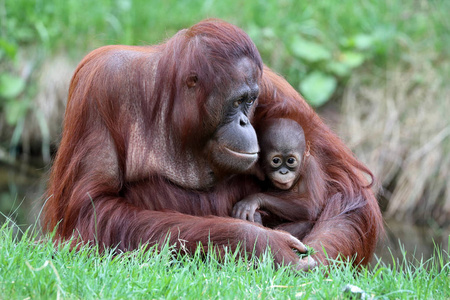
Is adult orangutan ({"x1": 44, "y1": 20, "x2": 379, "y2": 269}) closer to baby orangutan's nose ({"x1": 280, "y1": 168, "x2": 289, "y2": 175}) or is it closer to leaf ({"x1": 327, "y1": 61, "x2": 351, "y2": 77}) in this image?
baby orangutan's nose ({"x1": 280, "y1": 168, "x2": 289, "y2": 175})

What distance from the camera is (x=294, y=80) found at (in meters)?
8.23

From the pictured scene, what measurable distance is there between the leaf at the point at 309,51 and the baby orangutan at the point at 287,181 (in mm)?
3985

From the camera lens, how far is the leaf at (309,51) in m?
8.16

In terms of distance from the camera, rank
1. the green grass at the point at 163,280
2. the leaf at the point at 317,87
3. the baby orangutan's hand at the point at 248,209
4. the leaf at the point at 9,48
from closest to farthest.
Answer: the green grass at the point at 163,280 → the baby orangutan's hand at the point at 248,209 → the leaf at the point at 9,48 → the leaf at the point at 317,87

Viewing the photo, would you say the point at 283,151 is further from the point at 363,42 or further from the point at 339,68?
the point at 363,42

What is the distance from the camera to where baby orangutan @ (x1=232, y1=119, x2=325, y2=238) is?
421cm

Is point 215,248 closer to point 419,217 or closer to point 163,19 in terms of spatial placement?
point 419,217

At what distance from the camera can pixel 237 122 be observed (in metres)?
3.83

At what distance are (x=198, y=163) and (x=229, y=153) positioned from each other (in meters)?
0.29

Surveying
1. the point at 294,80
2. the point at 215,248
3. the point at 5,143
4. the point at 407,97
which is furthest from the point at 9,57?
the point at 215,248

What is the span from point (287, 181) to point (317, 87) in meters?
3.93

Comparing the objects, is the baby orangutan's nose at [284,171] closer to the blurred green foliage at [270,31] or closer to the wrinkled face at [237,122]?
the wrinkled face at [237,122]

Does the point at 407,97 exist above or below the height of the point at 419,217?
above

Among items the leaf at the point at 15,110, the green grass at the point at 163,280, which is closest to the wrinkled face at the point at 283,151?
the green grass at the point at 163,280
